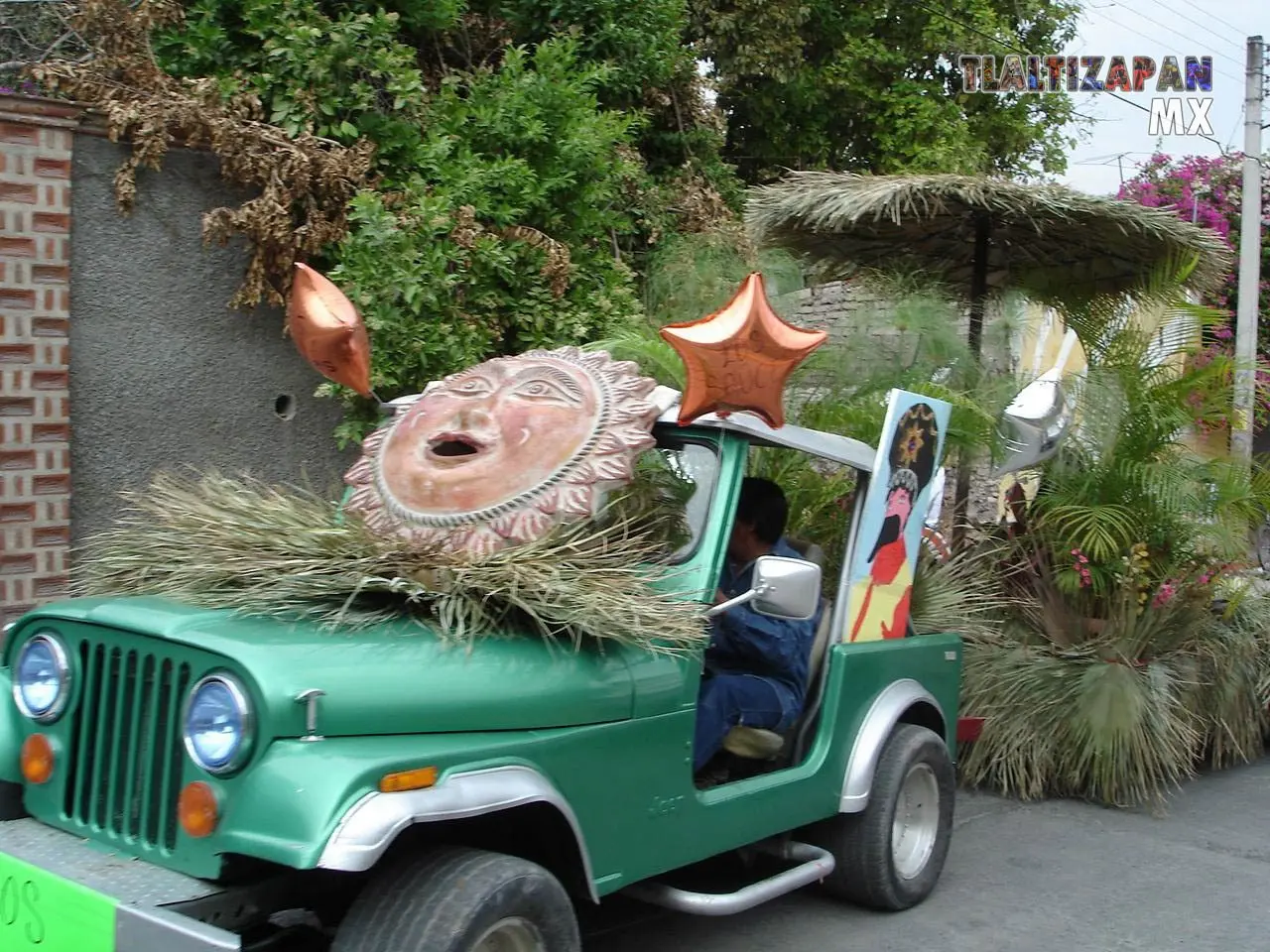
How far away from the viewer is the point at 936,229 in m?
7.34

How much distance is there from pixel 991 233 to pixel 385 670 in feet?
17.8

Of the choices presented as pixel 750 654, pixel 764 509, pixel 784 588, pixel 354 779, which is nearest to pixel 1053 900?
pixel 750 654

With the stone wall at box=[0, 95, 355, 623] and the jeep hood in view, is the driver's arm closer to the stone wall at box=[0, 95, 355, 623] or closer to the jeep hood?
the jeep hood

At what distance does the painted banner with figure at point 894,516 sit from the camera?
175 inches

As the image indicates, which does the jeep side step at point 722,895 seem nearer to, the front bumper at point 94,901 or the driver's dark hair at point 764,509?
the driver's dark hair at point 764,509

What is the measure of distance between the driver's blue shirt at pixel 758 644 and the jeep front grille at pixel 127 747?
1650mm

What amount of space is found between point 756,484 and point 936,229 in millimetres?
3599

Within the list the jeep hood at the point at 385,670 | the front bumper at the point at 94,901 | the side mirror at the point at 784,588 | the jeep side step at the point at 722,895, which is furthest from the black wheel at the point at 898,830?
the front bumper at the point at 94,901

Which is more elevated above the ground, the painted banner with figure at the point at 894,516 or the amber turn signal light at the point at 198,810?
the painted banner with figure at the point at 894,516

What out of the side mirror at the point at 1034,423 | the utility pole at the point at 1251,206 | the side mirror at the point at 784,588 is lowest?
the side mirror at the point at 784,588

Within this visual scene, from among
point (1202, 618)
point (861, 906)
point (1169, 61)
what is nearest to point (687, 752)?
point (861, 906)

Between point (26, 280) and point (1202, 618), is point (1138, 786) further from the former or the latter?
point (26, 280)

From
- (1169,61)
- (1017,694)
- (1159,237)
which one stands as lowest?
(1017,694)

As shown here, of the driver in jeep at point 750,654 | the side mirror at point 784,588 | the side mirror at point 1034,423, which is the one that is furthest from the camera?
the side mirror at point 1034,423
